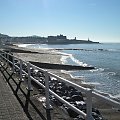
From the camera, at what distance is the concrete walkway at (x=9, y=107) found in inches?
276

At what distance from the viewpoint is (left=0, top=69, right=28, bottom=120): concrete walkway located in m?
7.01

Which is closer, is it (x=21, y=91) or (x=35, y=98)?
(x=35, y=98)

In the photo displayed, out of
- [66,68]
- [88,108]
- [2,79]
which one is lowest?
[66,68]

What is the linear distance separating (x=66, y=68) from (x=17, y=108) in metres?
38.1

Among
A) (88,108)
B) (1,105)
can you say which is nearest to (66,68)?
(1,105)

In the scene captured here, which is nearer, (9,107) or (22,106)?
(9,107)

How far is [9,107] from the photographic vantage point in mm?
7930

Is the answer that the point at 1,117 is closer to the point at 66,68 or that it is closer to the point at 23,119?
the point at 23,119

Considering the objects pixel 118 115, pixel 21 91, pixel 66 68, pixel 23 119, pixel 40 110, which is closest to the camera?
pixel 23 119

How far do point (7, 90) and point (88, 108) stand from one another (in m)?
6.25

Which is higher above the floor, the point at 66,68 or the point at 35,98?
the point at 35,98

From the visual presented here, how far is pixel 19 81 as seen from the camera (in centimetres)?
1233

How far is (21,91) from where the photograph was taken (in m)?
10.2

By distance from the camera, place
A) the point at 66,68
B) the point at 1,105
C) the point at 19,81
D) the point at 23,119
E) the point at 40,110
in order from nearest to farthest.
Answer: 1. the point at 23,119
2. the point at 40,110
3. the point at 1,105
4. the point at 19,81
5. the point at 66,68
